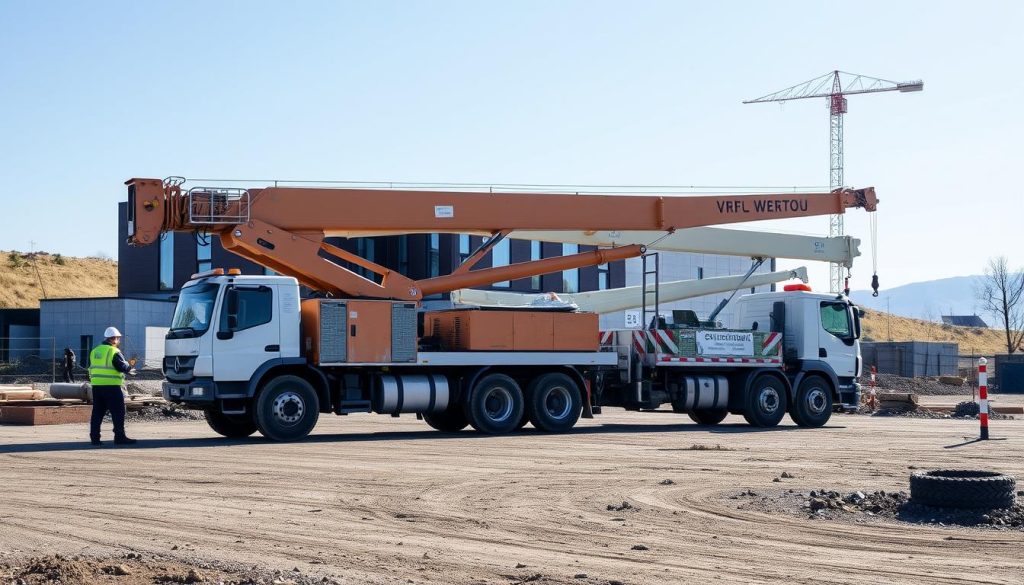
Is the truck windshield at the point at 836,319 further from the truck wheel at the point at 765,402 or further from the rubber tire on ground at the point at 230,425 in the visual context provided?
the rubber tire on ground at the point at 230,425

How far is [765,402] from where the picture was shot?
78.0 feet

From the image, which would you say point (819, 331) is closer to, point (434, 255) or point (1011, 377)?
point (1011, 377)

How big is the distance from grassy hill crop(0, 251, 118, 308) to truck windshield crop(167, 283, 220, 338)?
65.3 metres

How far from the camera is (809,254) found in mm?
27516

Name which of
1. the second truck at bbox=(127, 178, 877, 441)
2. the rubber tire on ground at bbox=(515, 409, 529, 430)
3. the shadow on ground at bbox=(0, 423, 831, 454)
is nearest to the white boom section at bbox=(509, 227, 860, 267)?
the second truck at bbox=(127, 178, 877, 441)

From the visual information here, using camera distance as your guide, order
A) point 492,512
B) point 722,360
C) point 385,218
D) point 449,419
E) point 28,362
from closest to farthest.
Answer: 1. point 492,512
2. point 385,218
3. point 449,419
4. point 722,360
5. point 28,362

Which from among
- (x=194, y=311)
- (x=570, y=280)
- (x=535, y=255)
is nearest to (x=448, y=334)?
(x=194, y=311)

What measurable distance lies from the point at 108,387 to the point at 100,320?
30433 millimetres

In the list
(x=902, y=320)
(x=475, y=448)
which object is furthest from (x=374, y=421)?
(x=902, y=320)

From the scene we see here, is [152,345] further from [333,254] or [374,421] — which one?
[333,254]

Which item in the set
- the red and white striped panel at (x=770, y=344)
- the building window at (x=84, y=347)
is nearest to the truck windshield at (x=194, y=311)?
the red and white striped panel at (x=770, y=344)

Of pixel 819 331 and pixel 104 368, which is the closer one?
pixel 104 368

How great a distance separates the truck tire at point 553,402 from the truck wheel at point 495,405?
0.29 meters

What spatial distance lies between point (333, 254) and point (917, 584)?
14.6 meters
